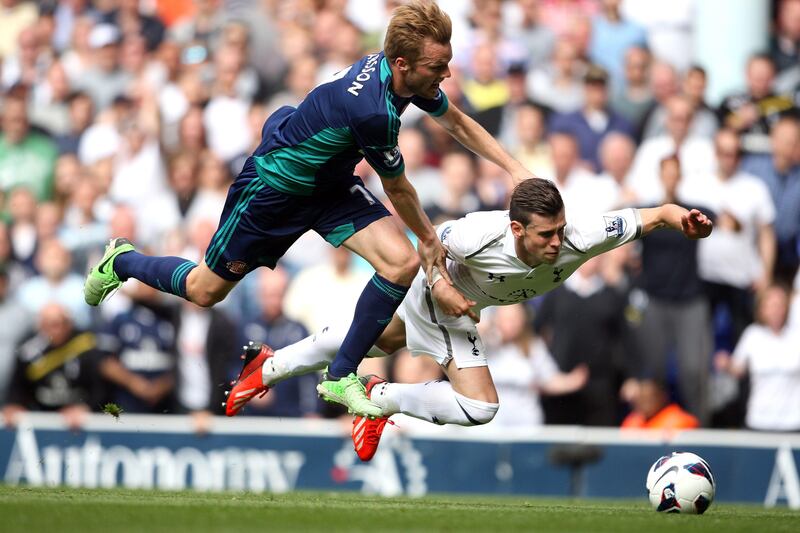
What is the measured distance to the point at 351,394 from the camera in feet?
26.8

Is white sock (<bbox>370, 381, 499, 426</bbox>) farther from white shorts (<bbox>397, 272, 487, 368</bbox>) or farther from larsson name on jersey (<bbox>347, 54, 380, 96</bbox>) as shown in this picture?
larsson name on jersey (<bbox>347, 54, 380, 96</bbox>)

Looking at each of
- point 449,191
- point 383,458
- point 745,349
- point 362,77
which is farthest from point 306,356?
point 745,349

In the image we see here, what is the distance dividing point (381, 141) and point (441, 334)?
1.56 metres

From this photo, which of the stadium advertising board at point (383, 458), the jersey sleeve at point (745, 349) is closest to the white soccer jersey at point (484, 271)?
the stadium advertising board at point (383, 458)

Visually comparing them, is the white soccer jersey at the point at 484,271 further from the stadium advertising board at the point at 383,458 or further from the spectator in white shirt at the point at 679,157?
the spectator in white shirt at the point at 679,157

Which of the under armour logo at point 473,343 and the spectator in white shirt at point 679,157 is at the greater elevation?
the spectator in white shirt at point 679,157

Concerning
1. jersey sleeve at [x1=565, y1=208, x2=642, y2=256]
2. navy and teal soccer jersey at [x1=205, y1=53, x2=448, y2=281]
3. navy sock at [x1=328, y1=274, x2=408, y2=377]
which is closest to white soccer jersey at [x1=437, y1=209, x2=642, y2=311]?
jersey sleeve at [x1=565, y1=208, x2=642, y2=256]

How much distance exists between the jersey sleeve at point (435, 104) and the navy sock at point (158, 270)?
187 cm

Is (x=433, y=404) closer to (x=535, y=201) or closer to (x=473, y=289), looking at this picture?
(x=473, y=289)

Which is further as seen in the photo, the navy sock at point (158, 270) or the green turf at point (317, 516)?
the navy sock at point (158, 270)

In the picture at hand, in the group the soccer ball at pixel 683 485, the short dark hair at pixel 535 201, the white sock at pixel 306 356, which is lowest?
the soccer ball at pixel 683 485

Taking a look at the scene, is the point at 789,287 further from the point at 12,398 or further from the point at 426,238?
the point at 12,398

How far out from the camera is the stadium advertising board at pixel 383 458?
11.4m

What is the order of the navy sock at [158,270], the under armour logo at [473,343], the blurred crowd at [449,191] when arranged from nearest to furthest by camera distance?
the under armour logo at [473,343], the navy sock at [158,270], the blurred crowd at [449,191]
